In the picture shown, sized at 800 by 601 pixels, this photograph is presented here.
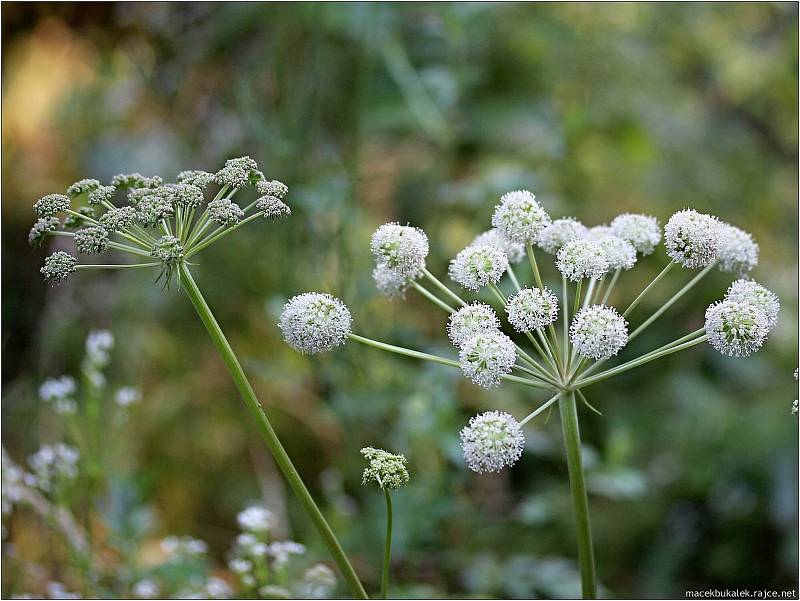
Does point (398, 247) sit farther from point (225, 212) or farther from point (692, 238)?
point (692, 238)

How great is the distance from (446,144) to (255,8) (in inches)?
25.7

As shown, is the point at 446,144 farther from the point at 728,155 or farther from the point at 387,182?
the point at 728,155

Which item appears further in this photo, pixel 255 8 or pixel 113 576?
pixel 255 8

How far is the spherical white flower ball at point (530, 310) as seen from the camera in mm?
803

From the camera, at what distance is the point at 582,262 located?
826mm

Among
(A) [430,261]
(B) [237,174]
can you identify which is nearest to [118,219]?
(B) [237,174]

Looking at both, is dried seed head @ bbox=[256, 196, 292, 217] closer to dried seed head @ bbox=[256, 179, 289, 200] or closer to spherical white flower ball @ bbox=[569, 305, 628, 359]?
dried seed head @ bbox=[256, 179, 289, 200]

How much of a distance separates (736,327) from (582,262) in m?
0.18

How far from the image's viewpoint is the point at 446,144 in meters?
2.14

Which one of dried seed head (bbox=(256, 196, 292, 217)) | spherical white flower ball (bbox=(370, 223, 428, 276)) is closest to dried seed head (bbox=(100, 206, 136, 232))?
dried seed head (bbox=(256, 196, 292, 217))

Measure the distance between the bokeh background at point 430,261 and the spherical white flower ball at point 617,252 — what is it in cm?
78

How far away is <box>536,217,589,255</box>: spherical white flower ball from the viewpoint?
0.93m

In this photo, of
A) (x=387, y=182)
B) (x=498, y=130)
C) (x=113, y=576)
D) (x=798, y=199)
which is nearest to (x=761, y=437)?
(x=798, y=199)

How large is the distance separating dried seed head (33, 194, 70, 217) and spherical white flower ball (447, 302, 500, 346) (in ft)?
1.44
